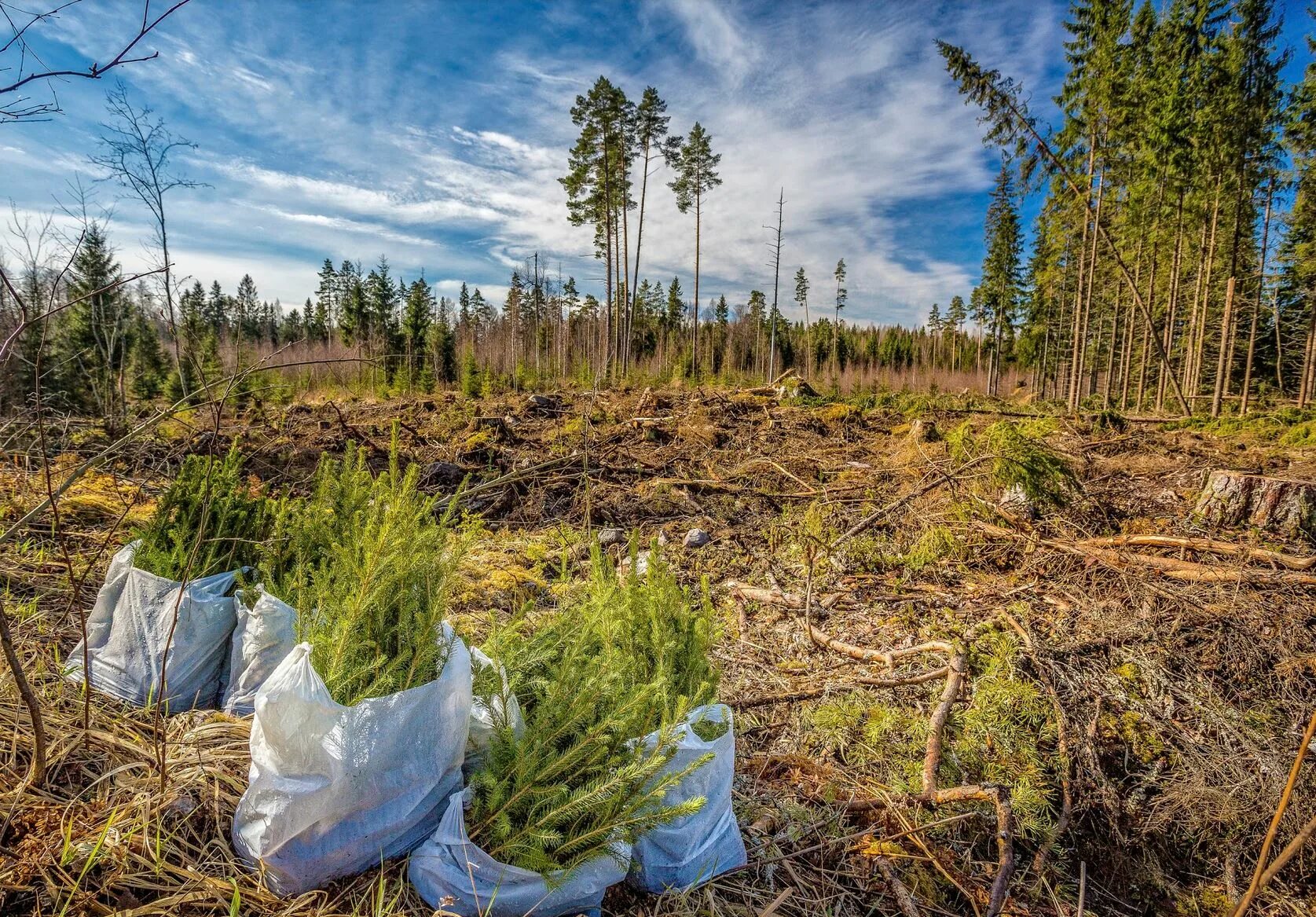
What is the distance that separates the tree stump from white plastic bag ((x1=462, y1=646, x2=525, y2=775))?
5.60 meters

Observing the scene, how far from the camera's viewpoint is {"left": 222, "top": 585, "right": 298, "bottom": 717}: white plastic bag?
2.18m

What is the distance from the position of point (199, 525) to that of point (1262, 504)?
22.5 ft

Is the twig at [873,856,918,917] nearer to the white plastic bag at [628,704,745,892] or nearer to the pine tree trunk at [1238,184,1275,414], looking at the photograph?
the white plastic bag at [628,704,745,892]

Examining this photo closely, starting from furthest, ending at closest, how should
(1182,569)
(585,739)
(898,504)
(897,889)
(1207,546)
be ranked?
(898,504)
(1207,546)
(1182,569)
(897,889)
(585,739)

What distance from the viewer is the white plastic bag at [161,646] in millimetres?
2264

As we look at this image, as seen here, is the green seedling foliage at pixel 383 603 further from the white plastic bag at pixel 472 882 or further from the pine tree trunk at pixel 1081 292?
the pine tree trunk at pixel 1081 292

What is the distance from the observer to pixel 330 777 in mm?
1441

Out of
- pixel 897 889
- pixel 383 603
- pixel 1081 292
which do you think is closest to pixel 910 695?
pixel 897 889

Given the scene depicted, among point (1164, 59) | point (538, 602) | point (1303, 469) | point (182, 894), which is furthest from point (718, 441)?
point (1164, 59)

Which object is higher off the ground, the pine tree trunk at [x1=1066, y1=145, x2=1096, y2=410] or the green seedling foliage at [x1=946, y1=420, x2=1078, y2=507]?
the pine tree trunk at [x1=1066, y1=145, x2=1096, y2=410]

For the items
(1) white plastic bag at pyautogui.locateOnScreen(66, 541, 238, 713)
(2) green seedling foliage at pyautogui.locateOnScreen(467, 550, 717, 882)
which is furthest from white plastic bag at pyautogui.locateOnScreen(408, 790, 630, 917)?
(1) white plastic bag at pyautogui.locateOnScreen(66, 541, 238, 713)

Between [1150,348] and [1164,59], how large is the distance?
12.9 meters

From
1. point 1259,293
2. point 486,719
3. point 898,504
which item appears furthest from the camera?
point 1259,293

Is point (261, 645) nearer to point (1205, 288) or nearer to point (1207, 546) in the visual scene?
point (1207, 546)
